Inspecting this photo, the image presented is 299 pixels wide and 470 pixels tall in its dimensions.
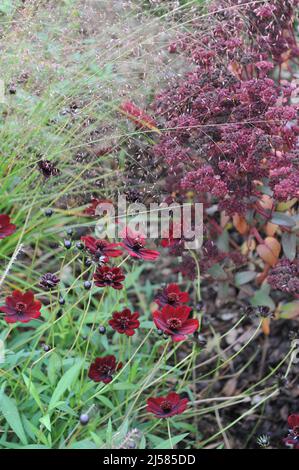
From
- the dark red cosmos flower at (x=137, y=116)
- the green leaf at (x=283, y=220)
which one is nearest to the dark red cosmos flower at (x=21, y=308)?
the dark red cosmos flower at (x=137, y=116)

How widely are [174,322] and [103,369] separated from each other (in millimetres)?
317

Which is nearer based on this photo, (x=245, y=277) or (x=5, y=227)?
(x=5, y=227)

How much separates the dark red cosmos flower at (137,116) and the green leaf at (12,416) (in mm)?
982

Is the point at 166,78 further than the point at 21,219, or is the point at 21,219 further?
the point at 21,219

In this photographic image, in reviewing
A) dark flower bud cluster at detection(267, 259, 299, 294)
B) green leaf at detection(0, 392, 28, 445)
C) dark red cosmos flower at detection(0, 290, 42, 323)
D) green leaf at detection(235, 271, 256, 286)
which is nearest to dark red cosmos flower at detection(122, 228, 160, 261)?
dark red cosmos flower at detection(0, 290, 42, 323)

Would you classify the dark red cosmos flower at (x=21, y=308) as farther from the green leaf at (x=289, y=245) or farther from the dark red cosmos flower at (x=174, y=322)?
the green leaf at (x=289, y=245)

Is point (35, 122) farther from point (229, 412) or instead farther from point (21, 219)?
point (229, 412)

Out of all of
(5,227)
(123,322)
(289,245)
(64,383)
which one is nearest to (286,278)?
(289,245)

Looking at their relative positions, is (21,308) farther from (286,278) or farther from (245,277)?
(245,277)

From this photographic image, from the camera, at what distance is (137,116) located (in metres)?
2.47

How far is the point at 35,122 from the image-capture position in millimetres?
2578

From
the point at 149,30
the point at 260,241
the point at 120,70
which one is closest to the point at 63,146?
the point at 120,70

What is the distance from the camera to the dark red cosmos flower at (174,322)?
193cm
